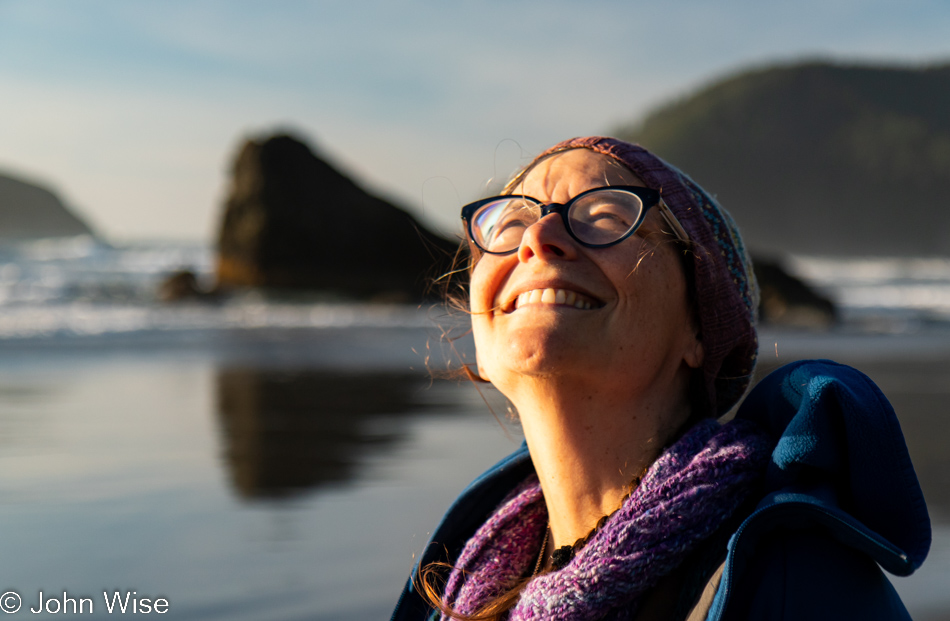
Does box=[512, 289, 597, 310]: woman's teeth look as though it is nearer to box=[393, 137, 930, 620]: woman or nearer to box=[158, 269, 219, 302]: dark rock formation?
box=[393, 137, 930, 620]: woman

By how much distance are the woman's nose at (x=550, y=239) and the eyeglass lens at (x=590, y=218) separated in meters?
0.02

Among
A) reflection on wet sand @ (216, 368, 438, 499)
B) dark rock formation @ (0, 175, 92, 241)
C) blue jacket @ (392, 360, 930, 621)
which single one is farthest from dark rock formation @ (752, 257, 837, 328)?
dark rock formation @ (0, 175, 92, 241)

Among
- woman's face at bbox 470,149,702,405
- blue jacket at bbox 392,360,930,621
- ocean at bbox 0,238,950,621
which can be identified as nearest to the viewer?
blue jacket at bbox 392,360,930,621

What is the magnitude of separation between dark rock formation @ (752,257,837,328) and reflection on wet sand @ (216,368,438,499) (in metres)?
12.6

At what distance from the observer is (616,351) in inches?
56.5

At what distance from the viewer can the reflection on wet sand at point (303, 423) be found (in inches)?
190

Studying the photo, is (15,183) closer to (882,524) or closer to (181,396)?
(181,396)

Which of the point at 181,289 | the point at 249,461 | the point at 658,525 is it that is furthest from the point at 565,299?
the point at 181,289

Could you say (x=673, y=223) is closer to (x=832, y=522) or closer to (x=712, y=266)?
(x=712, y=266)

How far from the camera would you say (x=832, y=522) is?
1098 mm

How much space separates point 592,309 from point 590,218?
19 centimetres

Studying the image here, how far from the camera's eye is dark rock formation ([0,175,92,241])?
75625 millimetres

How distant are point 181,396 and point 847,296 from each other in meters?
23.9

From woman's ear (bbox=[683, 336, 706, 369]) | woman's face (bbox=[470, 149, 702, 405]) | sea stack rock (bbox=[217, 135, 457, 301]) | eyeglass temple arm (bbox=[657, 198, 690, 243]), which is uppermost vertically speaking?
sea stack rock (bbox=[217, 135, 457, 301])
